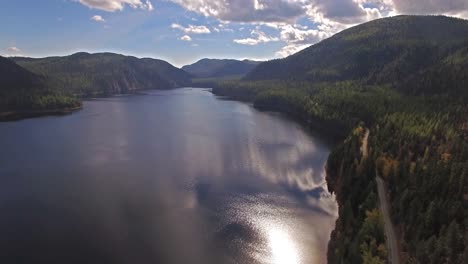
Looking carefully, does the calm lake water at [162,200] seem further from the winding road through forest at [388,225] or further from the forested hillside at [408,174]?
the winding road through forest at [388,225]

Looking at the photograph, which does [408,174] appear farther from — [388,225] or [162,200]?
[162,200]

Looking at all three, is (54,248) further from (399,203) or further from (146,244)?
(399,203)

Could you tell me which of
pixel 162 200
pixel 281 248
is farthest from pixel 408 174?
pixel 162 200

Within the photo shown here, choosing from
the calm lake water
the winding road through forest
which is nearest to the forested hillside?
the winding road through forest

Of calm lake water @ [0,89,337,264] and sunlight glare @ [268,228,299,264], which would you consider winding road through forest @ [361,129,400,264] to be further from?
sunlight glare @ [268,228,299,264]

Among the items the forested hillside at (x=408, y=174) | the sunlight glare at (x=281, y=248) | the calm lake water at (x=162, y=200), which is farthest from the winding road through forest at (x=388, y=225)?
the sunlight glare at (x=281, y=248)

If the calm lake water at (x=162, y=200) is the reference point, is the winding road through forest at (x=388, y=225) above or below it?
above

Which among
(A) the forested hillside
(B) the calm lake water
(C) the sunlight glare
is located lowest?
(C) the sunlight glare

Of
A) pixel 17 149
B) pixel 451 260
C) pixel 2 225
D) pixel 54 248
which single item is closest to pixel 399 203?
pixel 451 260
